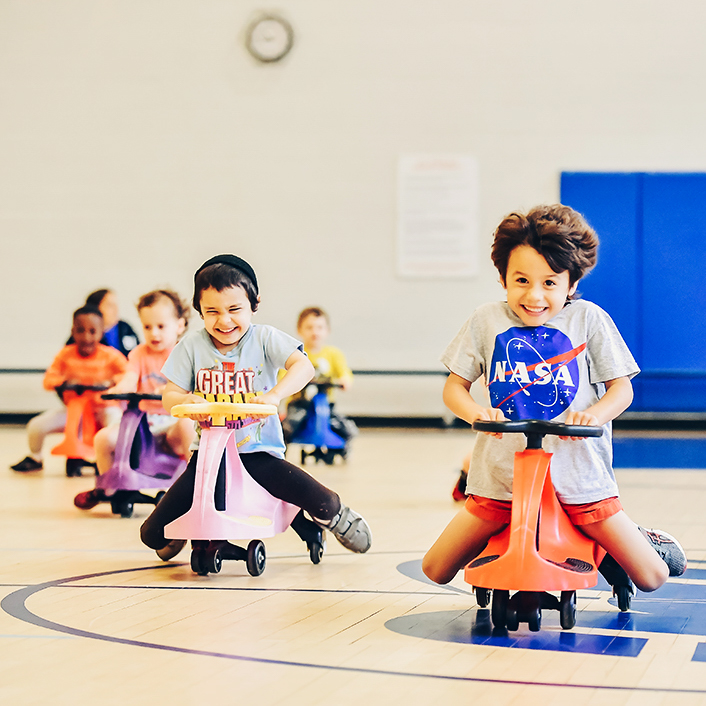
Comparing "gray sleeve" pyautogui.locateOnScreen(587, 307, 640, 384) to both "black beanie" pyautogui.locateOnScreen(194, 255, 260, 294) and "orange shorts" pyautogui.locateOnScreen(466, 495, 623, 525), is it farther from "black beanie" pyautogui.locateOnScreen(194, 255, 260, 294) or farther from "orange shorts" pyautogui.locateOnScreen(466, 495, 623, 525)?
"black beanie" pyautogui.locateOnScreen(194, 255, 260, 294)

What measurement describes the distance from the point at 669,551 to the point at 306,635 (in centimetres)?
101

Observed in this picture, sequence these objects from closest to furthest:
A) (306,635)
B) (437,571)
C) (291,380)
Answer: (306,635) < (437,571) < (291,380)

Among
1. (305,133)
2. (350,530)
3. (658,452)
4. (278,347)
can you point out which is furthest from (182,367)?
(305,133)

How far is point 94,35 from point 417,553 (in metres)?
7.93

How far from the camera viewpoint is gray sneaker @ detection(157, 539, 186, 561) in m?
3.18

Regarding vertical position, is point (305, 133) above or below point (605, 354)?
above

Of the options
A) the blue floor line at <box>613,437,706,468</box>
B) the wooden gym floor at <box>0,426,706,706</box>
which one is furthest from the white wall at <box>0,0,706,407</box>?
the wooden gym floor at <box>0,426,706,706</box>

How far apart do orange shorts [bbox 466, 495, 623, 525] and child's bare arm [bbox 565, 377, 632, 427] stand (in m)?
0.20

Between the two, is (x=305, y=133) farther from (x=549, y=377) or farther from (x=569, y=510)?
(x=569, y=510)

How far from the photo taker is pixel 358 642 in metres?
2.23

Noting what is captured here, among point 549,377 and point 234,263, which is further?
point 234,263

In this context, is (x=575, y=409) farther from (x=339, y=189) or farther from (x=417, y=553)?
(x=339, y=189)

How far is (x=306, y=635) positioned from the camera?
2.29m

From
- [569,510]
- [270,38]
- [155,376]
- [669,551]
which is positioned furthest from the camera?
[270,38]
